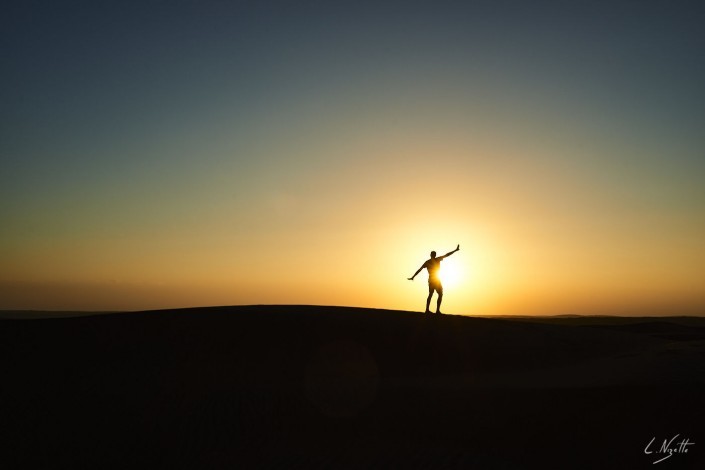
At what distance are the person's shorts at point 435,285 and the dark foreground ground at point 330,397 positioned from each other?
1131mm

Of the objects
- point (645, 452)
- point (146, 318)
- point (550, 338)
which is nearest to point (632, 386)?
point (645, 452)
